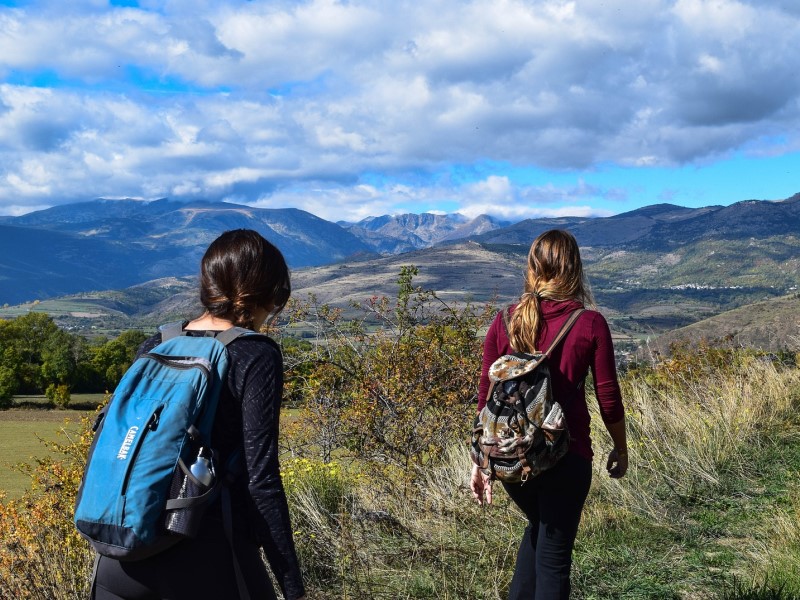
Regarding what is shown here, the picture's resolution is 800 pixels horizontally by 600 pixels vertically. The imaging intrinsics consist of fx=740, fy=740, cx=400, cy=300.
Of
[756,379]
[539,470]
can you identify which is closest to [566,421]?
A: [539,470]

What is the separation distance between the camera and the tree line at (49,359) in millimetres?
54344

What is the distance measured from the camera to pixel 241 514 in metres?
1.96

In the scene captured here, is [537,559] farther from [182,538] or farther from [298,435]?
[298,435]

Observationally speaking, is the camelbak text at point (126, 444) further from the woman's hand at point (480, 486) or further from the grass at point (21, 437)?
the grass at point (21, 437)

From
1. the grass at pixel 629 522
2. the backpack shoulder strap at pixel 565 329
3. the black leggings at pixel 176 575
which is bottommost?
the grass at pixel 629 522

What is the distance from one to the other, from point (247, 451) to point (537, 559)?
1.36 meters

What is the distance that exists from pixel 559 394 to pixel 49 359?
194 feet

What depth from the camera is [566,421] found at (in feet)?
8.76

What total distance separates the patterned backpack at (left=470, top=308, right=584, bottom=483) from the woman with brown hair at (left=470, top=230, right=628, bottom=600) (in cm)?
8

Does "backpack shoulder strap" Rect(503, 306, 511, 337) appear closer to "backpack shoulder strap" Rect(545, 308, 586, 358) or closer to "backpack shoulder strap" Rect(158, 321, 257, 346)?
"backpack shoulder strap" Rect(545, 308, 586, 358)

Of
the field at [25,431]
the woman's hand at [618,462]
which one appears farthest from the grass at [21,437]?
the woman's hand at [618,462]

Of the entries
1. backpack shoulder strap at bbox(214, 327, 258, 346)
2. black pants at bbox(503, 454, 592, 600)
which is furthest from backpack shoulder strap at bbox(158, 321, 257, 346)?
black pants at bbox(503, 454, 592, 600)

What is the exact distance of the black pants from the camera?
267cm

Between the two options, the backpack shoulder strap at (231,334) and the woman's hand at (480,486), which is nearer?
the backpack shoulder strap at (231,334)
